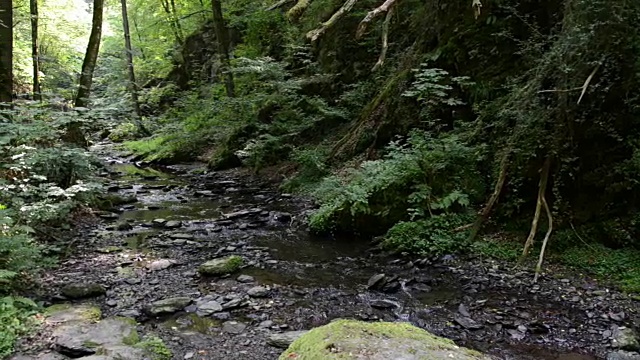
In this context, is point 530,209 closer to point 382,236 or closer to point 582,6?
point 382,236

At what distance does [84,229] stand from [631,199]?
29.7 feet

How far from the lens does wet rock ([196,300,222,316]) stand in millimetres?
5238

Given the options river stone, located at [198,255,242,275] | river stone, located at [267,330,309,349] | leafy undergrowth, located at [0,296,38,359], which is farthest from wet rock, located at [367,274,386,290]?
leafy undergrowth, located at [0,296,38,359]

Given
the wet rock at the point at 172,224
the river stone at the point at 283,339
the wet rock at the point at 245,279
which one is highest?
the wet rock at the point at 172,224

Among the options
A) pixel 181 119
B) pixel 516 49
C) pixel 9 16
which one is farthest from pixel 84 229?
pixel 181 119

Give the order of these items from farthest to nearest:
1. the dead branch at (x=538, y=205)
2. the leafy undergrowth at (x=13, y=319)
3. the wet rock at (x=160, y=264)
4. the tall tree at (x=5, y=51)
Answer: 1. the tall tree at (x=5, y=51)
2. the wet rock at (x=160, y=264)
3. the dead branch at (x=538, y=205)
4. the leafy undergrowth at (x=13, y=319)

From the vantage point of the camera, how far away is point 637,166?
5.64 meters

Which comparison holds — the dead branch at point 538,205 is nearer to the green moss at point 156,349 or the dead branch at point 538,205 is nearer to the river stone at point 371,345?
the river stone at point 371,345

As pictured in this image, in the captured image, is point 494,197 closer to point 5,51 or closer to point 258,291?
point 258,291

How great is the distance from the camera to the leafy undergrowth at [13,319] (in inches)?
160

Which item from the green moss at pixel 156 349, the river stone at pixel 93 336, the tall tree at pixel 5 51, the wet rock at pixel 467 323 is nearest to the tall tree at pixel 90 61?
the tall tree at pixel 5 51

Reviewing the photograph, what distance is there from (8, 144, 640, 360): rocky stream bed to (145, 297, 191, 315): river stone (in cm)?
1

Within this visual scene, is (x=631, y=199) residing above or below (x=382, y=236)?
above

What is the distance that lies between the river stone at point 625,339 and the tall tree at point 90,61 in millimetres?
11912
